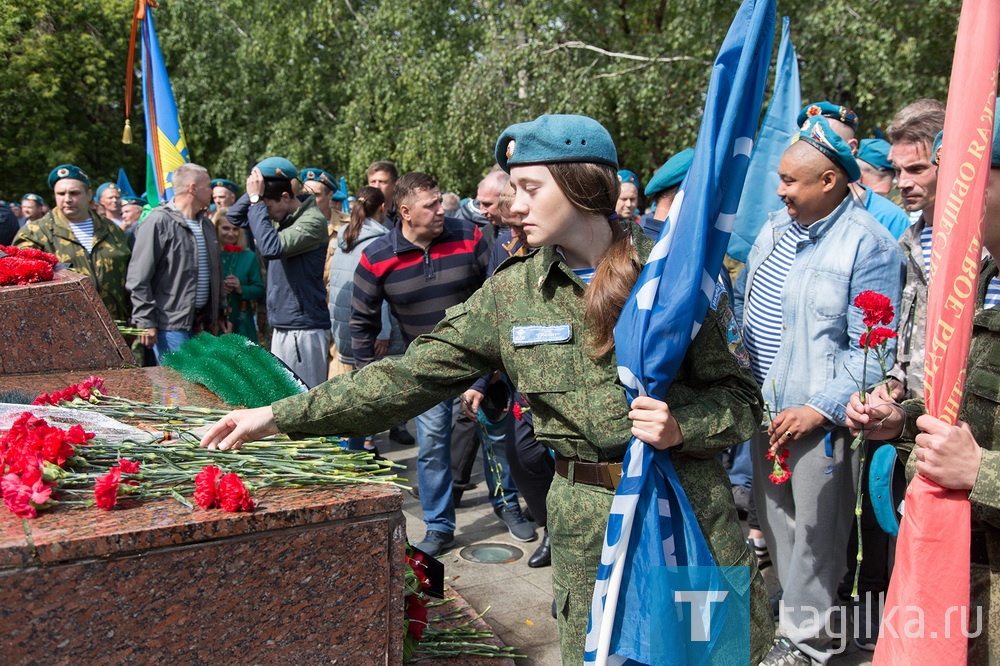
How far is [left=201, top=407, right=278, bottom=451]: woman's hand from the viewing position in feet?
8.05

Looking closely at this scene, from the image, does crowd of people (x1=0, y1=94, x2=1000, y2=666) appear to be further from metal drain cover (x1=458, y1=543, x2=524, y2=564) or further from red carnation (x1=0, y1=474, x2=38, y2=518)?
red carnation (x1=0, y1=474, x2=38, y2=518)

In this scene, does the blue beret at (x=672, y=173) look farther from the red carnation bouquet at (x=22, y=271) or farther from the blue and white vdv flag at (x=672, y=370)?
the red carnation bouquet at (x=22, y=271)

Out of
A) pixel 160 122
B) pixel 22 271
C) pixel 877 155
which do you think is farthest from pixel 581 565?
pixel 160 122

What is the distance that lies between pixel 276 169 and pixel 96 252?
5.36 feet

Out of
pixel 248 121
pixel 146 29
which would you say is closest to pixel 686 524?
pixel 146 29

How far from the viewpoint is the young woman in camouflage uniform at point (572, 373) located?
2297mm

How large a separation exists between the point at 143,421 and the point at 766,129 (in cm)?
440

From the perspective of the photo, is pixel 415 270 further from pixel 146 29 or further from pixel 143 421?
pixel 146 29

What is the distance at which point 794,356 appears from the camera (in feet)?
12.3

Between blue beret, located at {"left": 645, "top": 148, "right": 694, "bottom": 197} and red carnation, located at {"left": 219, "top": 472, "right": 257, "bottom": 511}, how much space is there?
2789 millimetres

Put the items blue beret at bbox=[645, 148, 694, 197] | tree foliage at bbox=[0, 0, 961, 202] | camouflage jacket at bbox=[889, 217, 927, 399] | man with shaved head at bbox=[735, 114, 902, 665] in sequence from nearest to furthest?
camouflage jacket at bbox=[889, 217, 927, 399]
man with shaved head at bbox=[735, 114, 902, 665]
blue beret at bbox=[645, 148, 694, 197]
tree foliage at bbox=[0, 0, 961, 202]

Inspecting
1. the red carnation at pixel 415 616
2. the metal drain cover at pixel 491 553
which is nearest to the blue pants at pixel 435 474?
the metal drain cover at pixel 491 553

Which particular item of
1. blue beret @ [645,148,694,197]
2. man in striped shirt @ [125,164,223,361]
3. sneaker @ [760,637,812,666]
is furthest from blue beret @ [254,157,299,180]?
sneaker @ [760,637,812,666]

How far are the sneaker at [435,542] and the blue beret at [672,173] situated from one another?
2321mm
